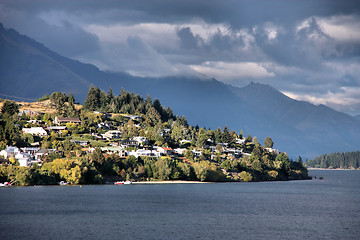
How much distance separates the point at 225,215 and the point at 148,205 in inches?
661

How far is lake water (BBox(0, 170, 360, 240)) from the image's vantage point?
6175 centimetres

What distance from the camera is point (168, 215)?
77.6 metres

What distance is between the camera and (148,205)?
88.8 meters

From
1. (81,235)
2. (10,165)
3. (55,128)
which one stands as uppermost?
(55,128)

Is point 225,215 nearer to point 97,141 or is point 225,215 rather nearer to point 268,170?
point 97,141

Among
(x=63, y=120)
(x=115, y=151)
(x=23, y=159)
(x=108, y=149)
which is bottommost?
(x=23, y=159)

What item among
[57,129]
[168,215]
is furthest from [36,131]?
[168,215]

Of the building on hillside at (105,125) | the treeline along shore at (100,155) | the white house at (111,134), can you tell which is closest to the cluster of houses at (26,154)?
the treeline along shore at (100,155)

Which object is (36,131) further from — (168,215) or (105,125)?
(168,215)

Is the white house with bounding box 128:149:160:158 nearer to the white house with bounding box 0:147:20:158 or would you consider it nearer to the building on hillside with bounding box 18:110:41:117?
the white house with bounding box 0:147:20:158

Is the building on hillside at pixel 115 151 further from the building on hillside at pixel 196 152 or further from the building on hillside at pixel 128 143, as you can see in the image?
the building on hillside at pixel 196 152

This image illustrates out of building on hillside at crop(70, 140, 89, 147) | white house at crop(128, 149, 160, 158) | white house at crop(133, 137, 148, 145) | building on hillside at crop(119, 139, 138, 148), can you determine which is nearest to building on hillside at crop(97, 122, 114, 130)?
white house at crop(133, 137, 148, 145)

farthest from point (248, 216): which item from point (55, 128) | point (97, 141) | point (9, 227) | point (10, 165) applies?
point (55, 128)

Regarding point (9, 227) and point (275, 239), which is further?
point (9, 227)
